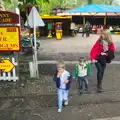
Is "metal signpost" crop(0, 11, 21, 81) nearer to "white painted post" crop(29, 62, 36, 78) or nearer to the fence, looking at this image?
the fence

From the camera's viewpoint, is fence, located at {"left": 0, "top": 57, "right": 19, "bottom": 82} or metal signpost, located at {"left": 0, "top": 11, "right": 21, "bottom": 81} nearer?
metal signpost, located at {"left": 0, "top": 11, "right": 21, "bottom": 81}

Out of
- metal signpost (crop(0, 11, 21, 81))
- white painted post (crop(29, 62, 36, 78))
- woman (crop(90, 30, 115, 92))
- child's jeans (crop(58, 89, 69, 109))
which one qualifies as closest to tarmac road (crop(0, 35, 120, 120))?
child's jeans (crop(58, 89, 69, 109))

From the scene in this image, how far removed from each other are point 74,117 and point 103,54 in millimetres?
2158

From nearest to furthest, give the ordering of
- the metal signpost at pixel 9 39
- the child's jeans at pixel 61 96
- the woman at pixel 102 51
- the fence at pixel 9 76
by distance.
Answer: the child's jeans at pixel 61 96 → the woman at pixel 102 51 → the metal signpost at pixel 9 39 → the fence at pixel 9 76

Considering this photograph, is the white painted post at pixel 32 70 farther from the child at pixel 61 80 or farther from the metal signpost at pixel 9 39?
the child at pixel 61 80

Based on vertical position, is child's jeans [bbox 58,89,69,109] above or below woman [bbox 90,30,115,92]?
below

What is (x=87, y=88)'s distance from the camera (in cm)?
752

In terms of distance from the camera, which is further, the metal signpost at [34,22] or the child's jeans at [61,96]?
the metal signpost at [34,22]

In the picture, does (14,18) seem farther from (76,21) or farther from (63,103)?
(76,21)

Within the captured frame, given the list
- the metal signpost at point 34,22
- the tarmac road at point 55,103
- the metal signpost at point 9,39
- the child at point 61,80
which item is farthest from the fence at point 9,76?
the child at point 61,80

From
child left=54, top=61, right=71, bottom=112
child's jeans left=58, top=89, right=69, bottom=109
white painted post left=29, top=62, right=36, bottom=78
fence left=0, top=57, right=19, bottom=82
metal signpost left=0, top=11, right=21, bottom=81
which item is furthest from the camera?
white painted post left=29, top=62, right=36, bottom=78

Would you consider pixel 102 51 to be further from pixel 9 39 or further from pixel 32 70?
pixel 9 39

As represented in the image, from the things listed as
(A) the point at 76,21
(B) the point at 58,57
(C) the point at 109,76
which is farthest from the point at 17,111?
(A) the point at 76,21

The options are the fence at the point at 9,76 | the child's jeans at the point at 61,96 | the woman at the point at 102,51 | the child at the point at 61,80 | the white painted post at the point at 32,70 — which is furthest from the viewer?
the white painted post at the point at 32,70
